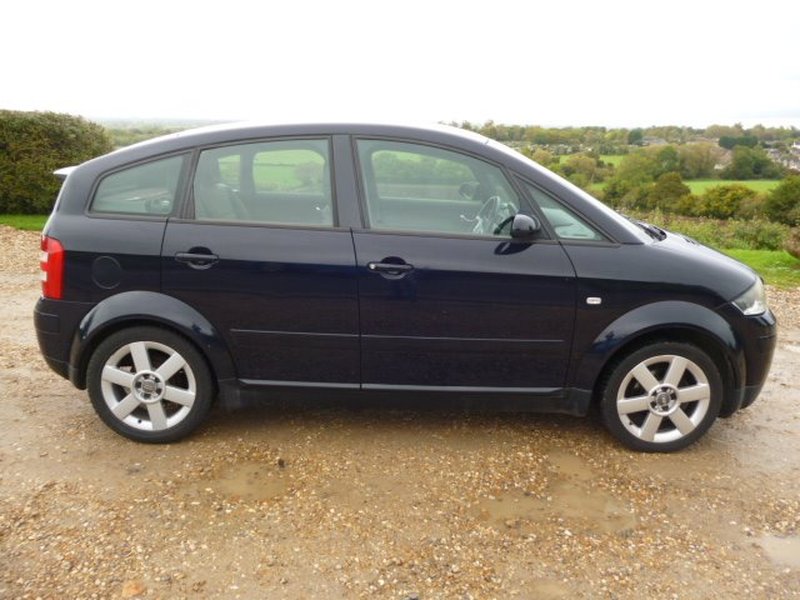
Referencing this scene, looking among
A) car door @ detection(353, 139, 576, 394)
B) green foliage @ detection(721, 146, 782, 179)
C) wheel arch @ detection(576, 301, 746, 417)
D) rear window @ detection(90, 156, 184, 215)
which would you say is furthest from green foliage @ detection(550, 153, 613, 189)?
green foliage @ detection(721, 146, 782, 179)

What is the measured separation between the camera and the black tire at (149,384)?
139 inches

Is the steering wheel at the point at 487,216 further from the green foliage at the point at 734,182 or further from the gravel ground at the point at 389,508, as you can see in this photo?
the green foliage at the point at 734,182

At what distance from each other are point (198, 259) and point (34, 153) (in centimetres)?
1078

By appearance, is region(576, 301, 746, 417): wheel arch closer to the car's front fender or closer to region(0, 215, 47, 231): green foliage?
the car's front fender

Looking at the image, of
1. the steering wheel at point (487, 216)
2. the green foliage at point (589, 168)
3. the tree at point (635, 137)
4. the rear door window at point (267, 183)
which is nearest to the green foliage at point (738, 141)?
the tree at point (635, 137)

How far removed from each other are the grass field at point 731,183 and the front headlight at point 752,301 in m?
24.6

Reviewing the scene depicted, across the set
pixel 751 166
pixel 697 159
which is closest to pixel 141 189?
pixel 697 159

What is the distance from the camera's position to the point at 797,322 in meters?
6.67

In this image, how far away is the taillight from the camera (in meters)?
3.46

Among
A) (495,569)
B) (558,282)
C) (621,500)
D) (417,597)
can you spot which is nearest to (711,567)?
(621,500)

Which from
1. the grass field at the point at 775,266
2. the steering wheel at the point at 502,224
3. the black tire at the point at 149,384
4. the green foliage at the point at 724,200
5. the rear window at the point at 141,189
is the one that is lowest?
the green foliage at the point at 724,200

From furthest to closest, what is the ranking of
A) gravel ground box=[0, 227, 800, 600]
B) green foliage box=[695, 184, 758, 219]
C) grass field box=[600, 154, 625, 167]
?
green foliage box=[695, 184, 758, 219] → grass field box=[600, 154, 625, 167] → gravel ground box=[0, 227, 800, 600]

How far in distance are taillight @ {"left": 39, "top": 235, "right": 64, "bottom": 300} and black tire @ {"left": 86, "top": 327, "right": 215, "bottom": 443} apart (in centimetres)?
37

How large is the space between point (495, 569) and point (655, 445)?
1461 millimetres
